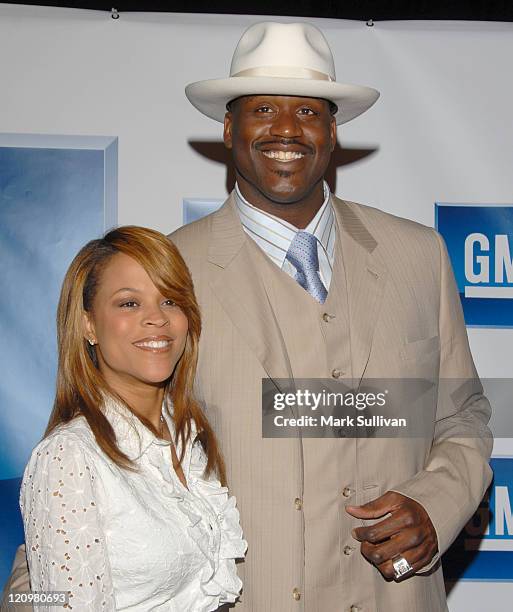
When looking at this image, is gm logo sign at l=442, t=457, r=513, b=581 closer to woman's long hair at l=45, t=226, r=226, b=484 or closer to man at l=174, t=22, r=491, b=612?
man at l=174, t=22, r=491, b=612

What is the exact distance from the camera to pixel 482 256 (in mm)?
2871

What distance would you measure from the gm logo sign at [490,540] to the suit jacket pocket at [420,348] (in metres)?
0.77

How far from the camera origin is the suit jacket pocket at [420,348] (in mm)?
2193

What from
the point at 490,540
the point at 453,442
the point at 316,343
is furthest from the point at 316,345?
the point at 490,540

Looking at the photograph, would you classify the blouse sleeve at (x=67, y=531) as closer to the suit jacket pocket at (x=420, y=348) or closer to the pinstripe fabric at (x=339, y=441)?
the pinstripe fabric at (x=339, y=441)

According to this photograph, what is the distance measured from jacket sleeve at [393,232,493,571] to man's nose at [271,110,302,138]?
46 centimetres

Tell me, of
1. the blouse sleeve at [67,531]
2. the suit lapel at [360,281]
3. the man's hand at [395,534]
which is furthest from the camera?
the suit lapel at [360,281]

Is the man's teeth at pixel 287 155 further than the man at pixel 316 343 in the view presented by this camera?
Yes

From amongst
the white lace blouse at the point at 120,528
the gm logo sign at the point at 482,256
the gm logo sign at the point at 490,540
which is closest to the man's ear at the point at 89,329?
the white lace blouse at the point at 120,528

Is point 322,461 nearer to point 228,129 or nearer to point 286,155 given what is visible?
point 286,155

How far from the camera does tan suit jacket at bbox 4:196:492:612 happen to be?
206cm

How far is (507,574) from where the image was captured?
9.32 ft

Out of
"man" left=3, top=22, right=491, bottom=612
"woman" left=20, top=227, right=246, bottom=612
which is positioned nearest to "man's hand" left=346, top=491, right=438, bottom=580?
"man" left=3, top=22, right=491, bottom=612

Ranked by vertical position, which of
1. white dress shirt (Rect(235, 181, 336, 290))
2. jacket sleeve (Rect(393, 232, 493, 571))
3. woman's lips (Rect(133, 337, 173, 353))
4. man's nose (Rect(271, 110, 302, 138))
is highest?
man's nose (Rect(271, 110, 302, 138))
